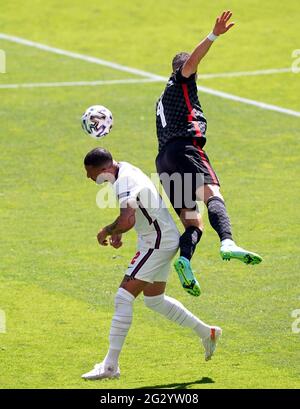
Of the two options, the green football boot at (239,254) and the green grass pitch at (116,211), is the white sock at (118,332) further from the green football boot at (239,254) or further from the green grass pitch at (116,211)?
the green football boot at (239,254)

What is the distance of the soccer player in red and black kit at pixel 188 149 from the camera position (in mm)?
14758

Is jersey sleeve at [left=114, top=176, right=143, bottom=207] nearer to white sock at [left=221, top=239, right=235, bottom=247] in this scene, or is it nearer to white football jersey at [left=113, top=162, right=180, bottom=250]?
white football jersey at [left=113, top=162, right=180, bottom=250]

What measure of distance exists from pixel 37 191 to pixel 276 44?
12395mm

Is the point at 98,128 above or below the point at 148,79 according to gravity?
below

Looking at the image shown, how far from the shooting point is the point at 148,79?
30297mm

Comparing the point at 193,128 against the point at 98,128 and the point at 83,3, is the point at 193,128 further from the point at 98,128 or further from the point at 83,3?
the point at 83,3

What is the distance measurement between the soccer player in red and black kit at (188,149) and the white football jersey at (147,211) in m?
0.56

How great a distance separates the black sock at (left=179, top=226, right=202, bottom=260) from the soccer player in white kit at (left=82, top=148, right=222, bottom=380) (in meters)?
0.11

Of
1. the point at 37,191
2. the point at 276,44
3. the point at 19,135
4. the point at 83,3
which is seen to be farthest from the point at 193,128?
the point at 83,3

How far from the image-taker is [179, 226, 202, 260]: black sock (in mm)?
14052

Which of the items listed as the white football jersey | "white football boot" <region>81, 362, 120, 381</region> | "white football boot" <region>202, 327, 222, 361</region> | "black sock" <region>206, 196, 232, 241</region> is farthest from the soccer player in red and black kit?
"white football boot" <region>81, 362, 120, 381</region>

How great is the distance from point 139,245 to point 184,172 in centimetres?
141

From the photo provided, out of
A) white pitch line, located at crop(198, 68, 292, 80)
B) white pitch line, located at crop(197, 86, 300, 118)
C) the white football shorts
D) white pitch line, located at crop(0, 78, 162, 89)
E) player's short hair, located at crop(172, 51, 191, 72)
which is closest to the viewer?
the white football shorts

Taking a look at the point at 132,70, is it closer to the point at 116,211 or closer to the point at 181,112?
the point at 116,211
